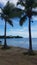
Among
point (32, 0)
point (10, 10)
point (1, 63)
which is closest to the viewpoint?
point (1, 63)

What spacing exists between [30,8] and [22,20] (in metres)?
2.13

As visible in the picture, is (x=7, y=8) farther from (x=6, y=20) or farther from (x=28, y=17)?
(x=28, y=17)

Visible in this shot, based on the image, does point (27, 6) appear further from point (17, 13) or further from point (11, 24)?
point (11, 24)

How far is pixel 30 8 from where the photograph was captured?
93.7ft

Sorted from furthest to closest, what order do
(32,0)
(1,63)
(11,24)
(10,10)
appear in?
(11,24) → (10,10) → (32,0) → (1,63)

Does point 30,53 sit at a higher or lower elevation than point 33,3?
lower

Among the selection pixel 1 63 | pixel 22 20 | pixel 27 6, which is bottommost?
pixel 1 63

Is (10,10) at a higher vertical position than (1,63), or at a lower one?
higher

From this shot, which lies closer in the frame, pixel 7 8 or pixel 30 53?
pixel 30 53

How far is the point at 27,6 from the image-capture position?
28.5 m

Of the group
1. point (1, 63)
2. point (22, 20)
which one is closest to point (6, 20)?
point (22, 20)

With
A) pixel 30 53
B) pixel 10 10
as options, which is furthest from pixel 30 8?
pixel 10 10

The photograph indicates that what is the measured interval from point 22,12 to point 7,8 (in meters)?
9.42

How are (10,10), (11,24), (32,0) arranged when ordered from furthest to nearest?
(11,24), (10,10), (32,0)
